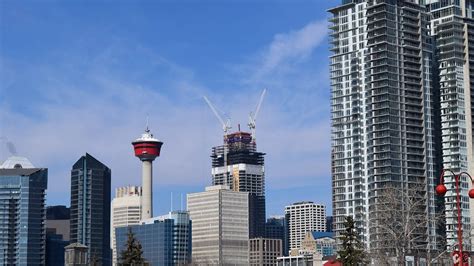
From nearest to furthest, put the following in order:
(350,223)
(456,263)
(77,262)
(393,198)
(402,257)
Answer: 1. (456,263)
2. (350,223)
3. (402,257)
4. (393,198)
5. (77,262)

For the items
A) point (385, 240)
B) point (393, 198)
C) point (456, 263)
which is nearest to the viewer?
point (456, 263)

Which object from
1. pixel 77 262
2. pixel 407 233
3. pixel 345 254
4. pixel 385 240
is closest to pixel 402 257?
pixel 407 233

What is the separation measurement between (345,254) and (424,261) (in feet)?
63.7

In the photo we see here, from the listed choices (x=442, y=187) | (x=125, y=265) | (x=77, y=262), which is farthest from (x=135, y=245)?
(x=77, y=262)

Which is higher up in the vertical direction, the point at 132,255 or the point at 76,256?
the point at 76,256

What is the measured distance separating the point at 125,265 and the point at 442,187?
3759cm

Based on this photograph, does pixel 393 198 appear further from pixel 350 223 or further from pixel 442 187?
pixel 442 187

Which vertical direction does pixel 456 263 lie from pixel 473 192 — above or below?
below

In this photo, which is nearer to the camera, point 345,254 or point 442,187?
point 442,187

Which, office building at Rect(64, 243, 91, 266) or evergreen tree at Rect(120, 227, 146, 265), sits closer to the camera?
evergreen tree at Rect(120, 227, 146, 265)

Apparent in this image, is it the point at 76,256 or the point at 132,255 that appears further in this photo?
the point at 76,256

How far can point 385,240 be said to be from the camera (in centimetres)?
9962

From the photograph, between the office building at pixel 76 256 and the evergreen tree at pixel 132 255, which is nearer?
the evergreen tree at pixel 132 255

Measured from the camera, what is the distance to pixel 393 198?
89688 millimetres
